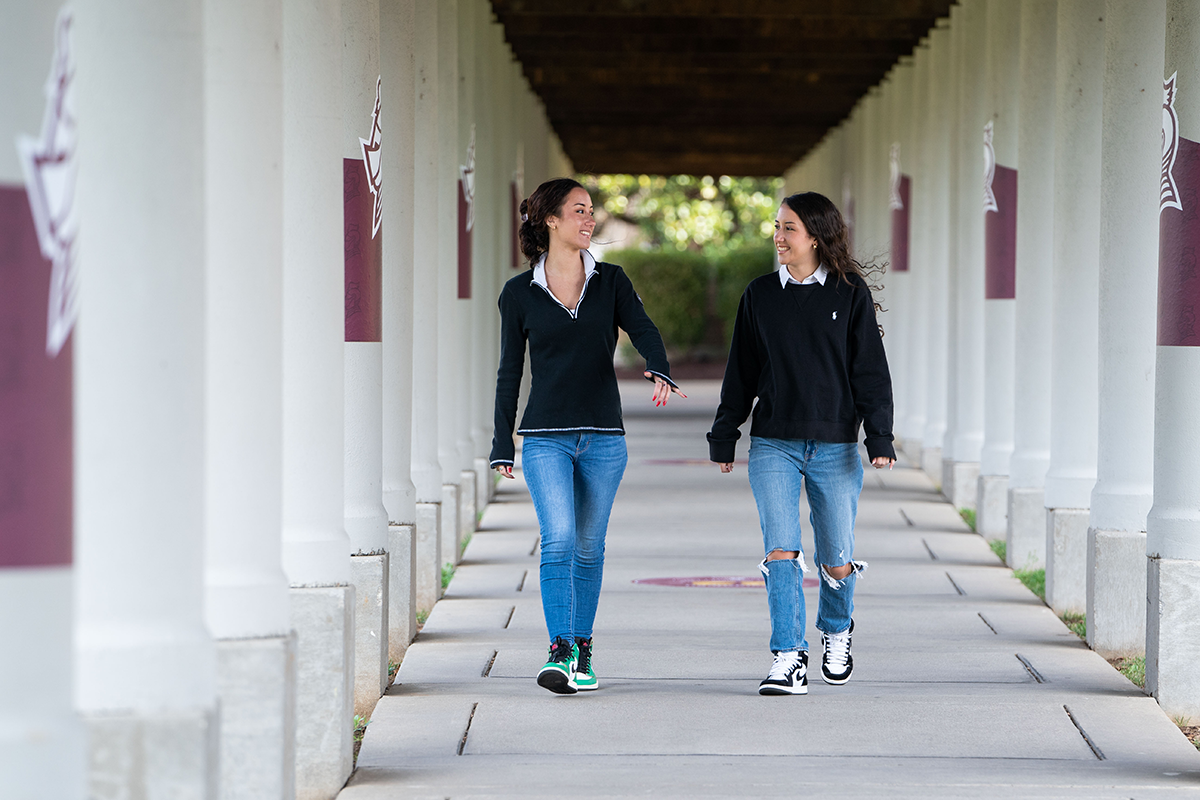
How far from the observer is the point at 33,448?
130 inches

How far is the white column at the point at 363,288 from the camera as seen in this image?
23.9ft

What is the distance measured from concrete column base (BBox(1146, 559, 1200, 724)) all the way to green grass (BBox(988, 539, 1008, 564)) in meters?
4.03

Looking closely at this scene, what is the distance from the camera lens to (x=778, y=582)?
658 centimetres

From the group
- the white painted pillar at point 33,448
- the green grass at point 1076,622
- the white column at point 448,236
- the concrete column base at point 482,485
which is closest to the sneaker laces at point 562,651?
the green grass at point 1076,622

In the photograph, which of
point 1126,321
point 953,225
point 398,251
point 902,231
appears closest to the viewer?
point 1126,321

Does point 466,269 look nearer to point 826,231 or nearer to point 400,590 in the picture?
point 400,590

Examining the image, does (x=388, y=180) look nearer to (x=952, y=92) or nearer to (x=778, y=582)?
(x=778, y=582)

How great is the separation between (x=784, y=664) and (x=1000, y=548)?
16.8 ft

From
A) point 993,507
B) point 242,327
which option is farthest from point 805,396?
point 993,507

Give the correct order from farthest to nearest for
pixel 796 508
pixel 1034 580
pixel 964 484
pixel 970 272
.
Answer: pixel 970 272, pixel 964 484, pixel 1034 580, pixel 796 508

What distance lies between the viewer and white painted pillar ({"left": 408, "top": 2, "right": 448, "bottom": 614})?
935cm

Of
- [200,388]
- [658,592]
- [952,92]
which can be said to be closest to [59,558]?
[200,388]

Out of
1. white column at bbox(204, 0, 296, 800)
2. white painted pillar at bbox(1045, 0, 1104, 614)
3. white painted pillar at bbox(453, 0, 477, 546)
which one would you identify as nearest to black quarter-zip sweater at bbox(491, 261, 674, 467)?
white column at bbox(204, 0, 296, 800)

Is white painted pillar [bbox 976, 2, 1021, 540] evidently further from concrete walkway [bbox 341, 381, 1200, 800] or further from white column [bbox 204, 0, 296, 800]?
white column [bbox 204, 0, 296, 800]
